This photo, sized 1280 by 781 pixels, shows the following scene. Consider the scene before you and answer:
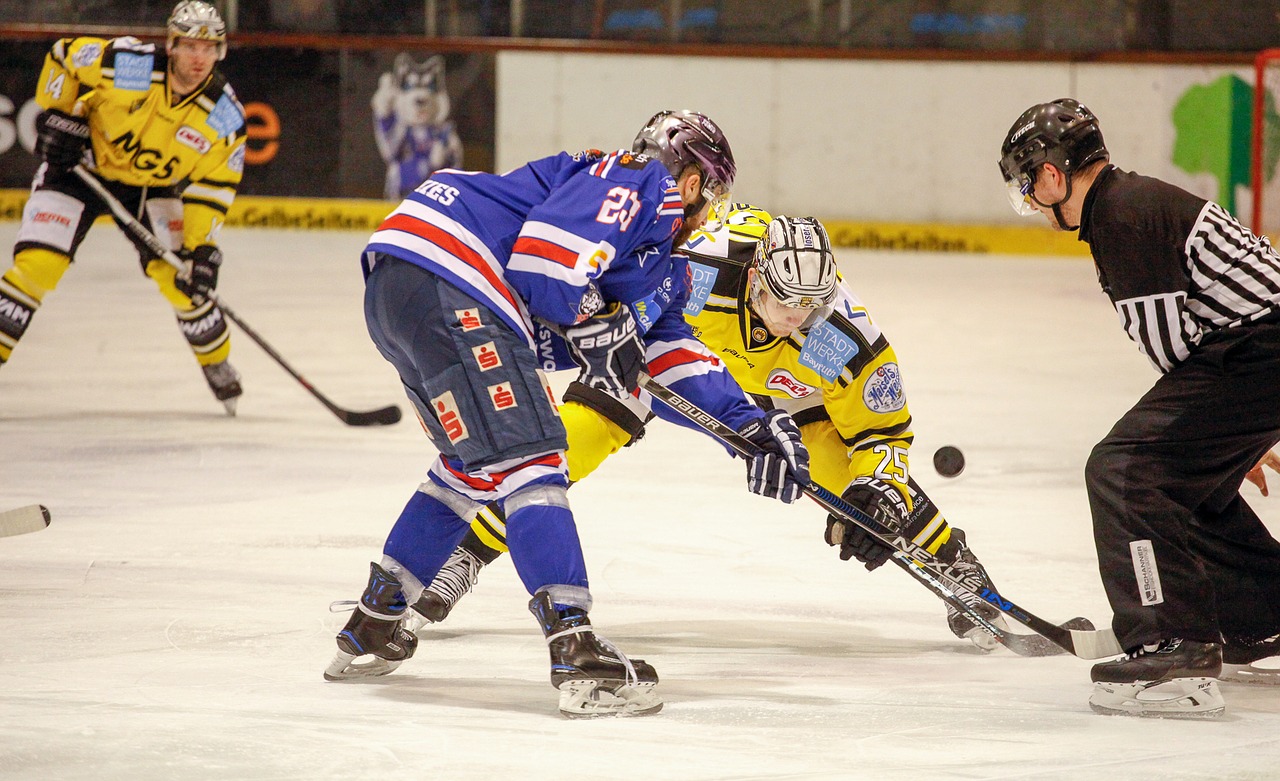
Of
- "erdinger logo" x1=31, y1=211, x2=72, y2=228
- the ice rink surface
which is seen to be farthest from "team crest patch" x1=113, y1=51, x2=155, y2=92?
the ice rink surface

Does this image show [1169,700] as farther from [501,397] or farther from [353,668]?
[353,668]

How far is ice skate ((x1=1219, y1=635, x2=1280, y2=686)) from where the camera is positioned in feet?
9.16

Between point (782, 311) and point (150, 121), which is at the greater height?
point (150, 121)

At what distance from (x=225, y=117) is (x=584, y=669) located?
11.6 ft

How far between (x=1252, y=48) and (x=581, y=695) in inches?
344

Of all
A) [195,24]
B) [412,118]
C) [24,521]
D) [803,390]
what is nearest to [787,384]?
[803,390]

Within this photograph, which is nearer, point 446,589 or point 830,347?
point 446,589

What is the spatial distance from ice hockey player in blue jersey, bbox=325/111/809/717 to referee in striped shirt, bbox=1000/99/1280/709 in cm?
70

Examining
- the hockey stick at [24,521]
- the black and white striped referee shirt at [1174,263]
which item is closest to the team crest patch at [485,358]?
the hockey stick at [24,521]

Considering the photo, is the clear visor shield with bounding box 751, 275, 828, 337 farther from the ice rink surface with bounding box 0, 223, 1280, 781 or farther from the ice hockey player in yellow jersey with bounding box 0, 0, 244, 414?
the ice hockey player in yellow jersey with bounding box 0, 0, 244, 414

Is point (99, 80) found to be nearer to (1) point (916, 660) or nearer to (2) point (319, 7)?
(1) point (916, 660)

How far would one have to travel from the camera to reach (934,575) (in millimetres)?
3012

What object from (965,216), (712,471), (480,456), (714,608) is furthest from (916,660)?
(965,216)

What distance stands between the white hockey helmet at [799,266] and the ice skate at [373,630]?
95cm
